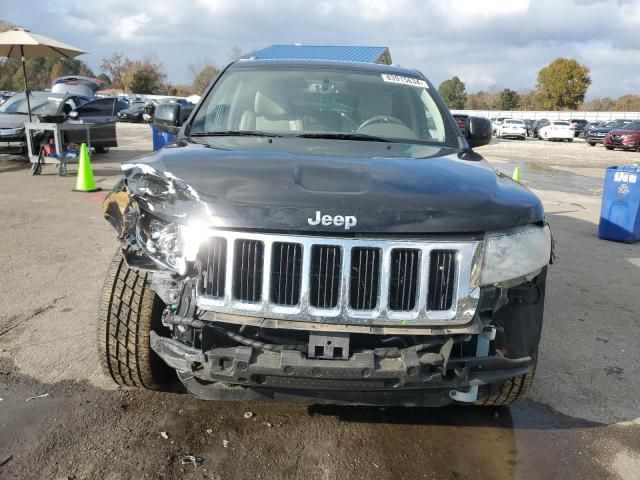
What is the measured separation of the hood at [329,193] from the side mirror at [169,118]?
1048 millimetres

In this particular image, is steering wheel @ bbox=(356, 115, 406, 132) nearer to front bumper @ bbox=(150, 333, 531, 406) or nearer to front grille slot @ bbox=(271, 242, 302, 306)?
front grille slot @ bbox=(271, 242, 302, 306)

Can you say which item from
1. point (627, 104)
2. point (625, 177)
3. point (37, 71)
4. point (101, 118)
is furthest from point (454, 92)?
point (625, 177)

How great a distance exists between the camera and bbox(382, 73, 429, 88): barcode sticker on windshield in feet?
12.6

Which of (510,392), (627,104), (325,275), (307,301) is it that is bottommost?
(510,392)

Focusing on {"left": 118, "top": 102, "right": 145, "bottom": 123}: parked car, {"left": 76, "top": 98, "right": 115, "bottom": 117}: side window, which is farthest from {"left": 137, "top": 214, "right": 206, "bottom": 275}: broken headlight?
{"left": 118, "top": 102, "right": 145, "bottom": 123}: parked car

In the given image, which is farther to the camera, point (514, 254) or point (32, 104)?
point (32, 104)

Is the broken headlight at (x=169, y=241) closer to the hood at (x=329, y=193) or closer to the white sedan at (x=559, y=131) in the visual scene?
the hood at (x=329, y=193)

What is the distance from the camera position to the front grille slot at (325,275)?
2.10 m

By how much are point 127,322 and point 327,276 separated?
1094 millimetres

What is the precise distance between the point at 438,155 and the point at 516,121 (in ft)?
125

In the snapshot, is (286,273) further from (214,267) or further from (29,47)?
(29,47)

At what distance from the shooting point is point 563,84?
66688mm

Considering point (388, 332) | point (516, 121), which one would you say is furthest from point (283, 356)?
point (516, 121)

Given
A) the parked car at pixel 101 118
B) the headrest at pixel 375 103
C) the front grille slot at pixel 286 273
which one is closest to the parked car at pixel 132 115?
the parked car at pixel 101 118
